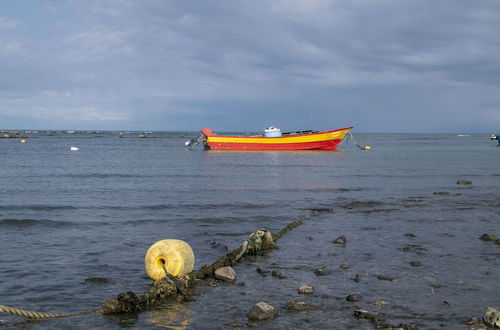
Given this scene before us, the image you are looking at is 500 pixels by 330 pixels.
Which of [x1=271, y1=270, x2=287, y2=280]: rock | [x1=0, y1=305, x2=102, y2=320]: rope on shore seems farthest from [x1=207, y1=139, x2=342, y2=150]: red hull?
[x1=0, y1=305, x2=102, y2=320]: rope on shore

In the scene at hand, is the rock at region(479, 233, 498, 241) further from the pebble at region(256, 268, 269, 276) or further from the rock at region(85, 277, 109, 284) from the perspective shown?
the rock at region(85, 277, 109, 284)

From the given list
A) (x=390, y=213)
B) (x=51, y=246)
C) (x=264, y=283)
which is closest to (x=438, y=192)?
(x=390, y=213)

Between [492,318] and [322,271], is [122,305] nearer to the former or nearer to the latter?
[322,271]

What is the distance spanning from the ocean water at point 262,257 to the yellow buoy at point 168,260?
0.35 metres

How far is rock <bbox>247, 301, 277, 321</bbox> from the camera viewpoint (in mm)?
6262

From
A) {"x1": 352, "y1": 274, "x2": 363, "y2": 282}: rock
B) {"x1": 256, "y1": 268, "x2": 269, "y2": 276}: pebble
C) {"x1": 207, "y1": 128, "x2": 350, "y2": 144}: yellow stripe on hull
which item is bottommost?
{"x1": 256, "y1": 268, "x2": 269, "y2": 276}: pebble

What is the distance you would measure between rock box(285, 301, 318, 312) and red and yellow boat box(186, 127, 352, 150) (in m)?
46.3

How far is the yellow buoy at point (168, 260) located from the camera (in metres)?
7.84

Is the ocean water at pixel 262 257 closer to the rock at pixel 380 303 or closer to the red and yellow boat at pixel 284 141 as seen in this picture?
the rock at pixel 380 303

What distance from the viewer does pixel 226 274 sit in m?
8.16

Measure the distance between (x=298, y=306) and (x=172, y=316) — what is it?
1832 mm

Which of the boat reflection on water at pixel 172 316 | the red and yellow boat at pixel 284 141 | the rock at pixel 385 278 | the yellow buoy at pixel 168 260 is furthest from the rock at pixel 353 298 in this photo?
the red and yellow boat at pixel 284 141

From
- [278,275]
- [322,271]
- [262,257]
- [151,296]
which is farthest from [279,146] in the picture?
[151,296]

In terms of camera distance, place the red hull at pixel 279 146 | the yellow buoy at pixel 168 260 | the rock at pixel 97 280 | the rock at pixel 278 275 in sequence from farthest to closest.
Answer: the red hull at pixel 279 146
the rock at pixel 278 275
the rock at pixel 97 280
the yellow buoy at pixel 168 260
